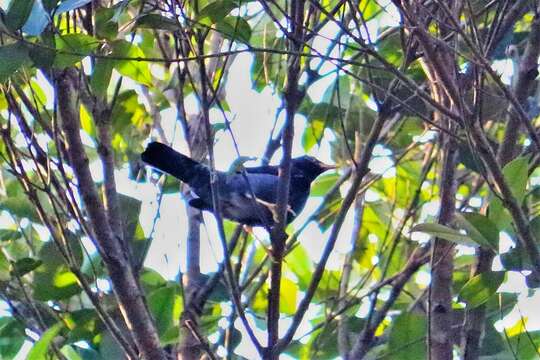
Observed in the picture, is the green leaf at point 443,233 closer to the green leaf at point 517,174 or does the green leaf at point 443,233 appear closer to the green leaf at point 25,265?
the green leaf at point 517,174

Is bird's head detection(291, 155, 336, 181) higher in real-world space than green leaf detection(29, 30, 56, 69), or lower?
higher

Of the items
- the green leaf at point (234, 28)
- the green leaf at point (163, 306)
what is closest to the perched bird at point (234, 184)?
the green leaf at point (163, 306)

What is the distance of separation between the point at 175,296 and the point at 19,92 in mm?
907

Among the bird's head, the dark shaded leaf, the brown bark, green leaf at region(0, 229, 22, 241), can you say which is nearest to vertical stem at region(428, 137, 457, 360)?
the brown bark

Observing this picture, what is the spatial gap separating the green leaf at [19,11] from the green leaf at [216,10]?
1.66ft

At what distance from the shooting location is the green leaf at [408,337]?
10.8 feet

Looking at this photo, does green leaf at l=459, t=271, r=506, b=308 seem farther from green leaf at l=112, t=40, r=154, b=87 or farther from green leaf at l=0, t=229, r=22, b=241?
green leaf at l=0, t=229, r=22, b=241

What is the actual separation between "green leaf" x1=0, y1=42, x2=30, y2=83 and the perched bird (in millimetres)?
1021

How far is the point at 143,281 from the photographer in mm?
3865

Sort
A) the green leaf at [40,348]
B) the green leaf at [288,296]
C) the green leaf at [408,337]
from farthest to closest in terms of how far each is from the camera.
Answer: the green leaf at [288,296] → the green leaf at [408,337] → the green leaf at [40,348]

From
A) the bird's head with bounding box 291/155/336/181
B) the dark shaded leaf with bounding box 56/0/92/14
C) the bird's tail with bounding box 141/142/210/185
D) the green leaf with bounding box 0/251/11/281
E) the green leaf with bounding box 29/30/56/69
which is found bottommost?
the green leaf with bounding box 0/251/11/281

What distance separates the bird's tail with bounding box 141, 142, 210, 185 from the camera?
3.96 metres

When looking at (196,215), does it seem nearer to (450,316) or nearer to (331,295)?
(331,295)

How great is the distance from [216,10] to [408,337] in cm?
123
